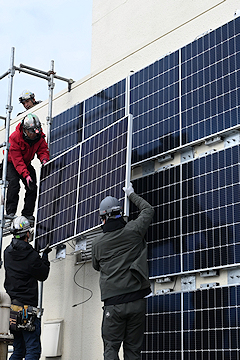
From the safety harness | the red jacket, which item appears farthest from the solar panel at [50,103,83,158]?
the safety harness

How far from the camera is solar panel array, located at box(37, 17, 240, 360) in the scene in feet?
21.1

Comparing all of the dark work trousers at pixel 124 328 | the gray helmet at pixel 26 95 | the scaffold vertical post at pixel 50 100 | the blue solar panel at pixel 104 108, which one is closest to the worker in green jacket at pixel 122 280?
the dark work trousers at pixel 124 328

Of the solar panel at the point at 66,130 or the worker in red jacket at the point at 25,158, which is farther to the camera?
the solar panel at the point at 66,130

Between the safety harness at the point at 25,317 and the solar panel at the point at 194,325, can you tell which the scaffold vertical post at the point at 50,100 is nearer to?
the safety harness at the point at 25,317

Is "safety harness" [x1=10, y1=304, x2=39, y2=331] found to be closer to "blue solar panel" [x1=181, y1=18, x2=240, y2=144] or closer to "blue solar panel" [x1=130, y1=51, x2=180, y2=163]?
"blue solar panel" [x1=130, y1=51, x2=180, y2=163]

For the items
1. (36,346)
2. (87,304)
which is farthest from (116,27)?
(36,346)

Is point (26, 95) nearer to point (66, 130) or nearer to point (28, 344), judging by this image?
point (66, 130)

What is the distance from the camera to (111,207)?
6.68 metres

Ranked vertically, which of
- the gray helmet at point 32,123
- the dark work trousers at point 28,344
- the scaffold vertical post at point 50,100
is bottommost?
the dark work trousers at point 28,344

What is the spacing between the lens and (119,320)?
6.33 m

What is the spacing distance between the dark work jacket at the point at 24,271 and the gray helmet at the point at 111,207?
5.59 ft

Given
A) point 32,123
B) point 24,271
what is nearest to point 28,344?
point 24,271

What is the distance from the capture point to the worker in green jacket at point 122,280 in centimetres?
634

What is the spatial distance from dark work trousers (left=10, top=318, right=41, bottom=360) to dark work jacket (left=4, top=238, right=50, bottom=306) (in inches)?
15.2
